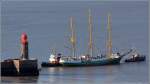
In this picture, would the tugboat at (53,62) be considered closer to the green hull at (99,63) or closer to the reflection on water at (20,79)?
the green hull at (99,63)

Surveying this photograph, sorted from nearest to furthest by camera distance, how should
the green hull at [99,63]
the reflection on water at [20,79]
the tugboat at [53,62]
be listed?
the reflection on water at [20,79] < the tugboat at [53,62] < the green hull at [99,63]

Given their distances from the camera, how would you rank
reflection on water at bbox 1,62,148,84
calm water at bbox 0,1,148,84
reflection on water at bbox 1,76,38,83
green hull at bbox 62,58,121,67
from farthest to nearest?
1. green hull at bbox 62,58,121,67
2. calm water at bbox 0,1,148,84
3. reflection on water at bbox 1,62,148,84
4. reflection on water at bbox 1,76,38,83

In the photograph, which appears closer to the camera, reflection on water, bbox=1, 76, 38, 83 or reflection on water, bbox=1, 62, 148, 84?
reflection on water, bbox=1, 76, 38, 83

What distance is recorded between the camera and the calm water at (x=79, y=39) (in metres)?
48.5

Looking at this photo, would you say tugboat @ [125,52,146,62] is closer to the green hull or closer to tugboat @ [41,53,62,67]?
the green hull

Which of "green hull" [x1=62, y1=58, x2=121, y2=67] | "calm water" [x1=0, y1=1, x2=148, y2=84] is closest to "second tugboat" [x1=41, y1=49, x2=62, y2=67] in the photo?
"green hull" [x1=62, y1=58, x2=121, y2=67]

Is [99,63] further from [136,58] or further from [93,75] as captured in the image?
[93,75]

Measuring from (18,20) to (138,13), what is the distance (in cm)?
2149

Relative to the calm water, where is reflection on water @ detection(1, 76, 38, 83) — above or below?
below

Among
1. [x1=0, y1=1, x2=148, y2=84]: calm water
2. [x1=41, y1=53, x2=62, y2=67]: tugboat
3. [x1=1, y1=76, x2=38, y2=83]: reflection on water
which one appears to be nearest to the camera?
[x1=1, y1=76, x2=38, y2=83]: reflection on water

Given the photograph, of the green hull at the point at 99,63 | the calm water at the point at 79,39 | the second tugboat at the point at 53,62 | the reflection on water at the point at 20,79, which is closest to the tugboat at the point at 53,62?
the second tugboat at the point at 53,62

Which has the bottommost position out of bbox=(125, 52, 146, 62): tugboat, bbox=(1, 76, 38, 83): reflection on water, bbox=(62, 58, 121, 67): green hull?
bbox=(1, 76, 38, 83): reflection on water

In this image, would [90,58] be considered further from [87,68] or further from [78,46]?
[78,46]

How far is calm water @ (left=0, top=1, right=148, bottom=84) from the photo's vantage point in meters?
48.5
